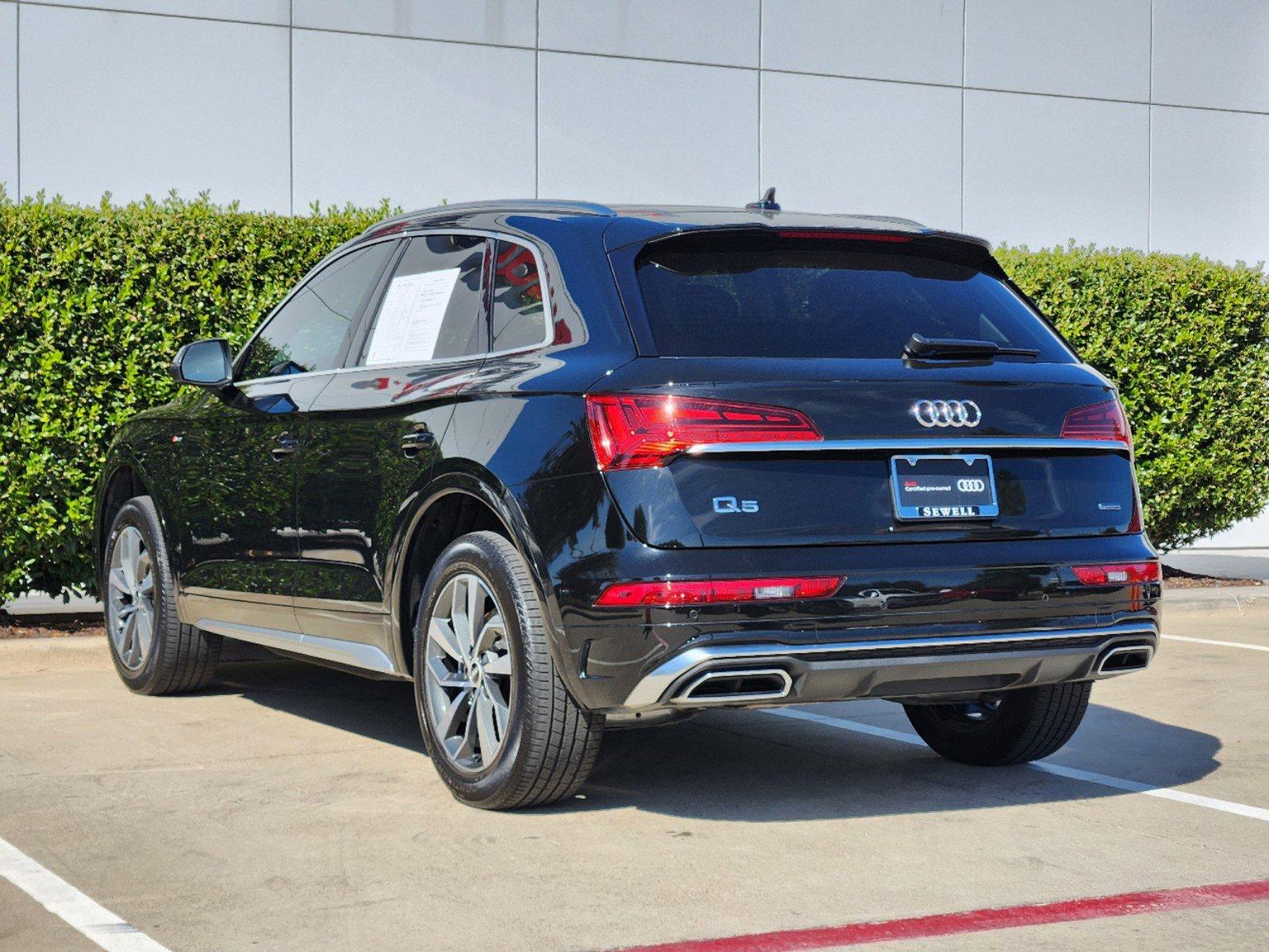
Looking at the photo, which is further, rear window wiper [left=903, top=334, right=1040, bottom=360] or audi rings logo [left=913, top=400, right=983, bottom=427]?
rear window wiper [left=903, top=334, right=1040, bottom=360]

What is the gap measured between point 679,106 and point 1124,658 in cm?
969

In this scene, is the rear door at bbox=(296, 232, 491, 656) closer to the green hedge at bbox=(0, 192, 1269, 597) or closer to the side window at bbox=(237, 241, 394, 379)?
the side window at bbox=(237, 241, 394, 379)

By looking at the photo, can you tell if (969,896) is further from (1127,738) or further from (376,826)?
(1127,738)

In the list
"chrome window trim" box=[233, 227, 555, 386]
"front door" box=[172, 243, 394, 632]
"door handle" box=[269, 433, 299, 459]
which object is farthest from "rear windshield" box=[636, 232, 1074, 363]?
"door handle" box=[269, 433, 299, 459]

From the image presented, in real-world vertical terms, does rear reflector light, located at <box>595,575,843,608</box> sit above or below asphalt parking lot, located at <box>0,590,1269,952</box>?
above

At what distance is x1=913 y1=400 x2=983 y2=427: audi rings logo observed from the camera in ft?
16.5

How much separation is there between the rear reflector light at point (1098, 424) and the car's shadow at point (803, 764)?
1188 millimetres

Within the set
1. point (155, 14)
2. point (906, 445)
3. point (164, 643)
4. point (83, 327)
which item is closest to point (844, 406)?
point (906, 445)

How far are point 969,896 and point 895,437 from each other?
127 cm

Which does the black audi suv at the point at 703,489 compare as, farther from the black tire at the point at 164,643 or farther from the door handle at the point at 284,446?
the black tire at the point at 164,643

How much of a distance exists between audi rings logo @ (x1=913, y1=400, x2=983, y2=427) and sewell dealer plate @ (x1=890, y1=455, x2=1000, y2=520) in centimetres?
10

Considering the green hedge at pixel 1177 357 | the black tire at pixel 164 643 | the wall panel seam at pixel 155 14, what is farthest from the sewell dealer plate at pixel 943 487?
the wall panel seam at pixel 155 14

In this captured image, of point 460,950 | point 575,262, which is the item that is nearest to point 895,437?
point 575,262

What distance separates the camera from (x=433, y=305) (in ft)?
19.7
